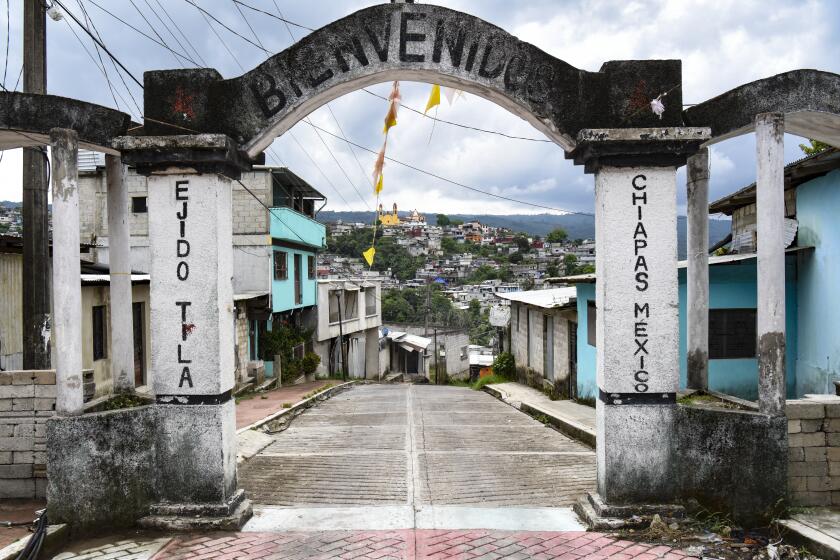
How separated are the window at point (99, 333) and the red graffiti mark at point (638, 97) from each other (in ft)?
37.4

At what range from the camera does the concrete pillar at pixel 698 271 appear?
250 inches

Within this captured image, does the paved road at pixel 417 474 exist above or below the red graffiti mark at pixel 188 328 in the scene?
below

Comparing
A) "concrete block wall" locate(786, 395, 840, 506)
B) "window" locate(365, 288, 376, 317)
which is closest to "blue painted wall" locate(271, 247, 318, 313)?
"window" locate(365, 288, 376, 317)

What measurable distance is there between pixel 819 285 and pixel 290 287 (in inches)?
703

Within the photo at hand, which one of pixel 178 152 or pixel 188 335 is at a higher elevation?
pixel 178 152

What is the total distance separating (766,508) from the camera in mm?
5168

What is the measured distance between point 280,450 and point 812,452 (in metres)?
6.30

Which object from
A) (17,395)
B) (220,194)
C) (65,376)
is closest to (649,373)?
(220,194)

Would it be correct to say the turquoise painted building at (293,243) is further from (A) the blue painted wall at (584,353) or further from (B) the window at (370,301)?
(A) the blue painted wall at (584,353)

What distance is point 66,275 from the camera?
17.3ft

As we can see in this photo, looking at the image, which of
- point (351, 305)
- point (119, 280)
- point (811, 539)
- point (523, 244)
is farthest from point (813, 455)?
point (523, 244)

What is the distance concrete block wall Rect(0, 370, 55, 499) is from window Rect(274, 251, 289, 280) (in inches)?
614

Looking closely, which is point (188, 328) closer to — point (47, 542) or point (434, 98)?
point (47, 542)

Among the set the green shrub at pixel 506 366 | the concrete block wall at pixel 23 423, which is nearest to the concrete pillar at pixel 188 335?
the concrete block wall at pixel 23 423
